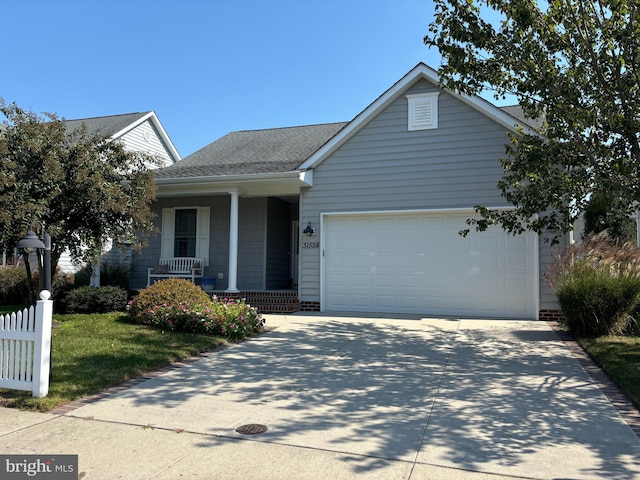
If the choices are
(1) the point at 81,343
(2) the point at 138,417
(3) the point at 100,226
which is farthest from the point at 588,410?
(3) the point at 100,226

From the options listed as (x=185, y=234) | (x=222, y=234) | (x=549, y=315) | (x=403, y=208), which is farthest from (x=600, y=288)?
(x=185, y=234)

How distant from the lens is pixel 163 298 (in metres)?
8.97

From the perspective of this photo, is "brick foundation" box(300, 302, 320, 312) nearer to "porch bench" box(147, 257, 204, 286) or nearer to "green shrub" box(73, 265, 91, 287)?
"porch bench" box(147, 257, 204, 286)

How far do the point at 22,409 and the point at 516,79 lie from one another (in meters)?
7.79

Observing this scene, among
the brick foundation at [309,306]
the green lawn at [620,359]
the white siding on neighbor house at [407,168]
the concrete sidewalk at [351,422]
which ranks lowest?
the concrete sidewalk at [351,422]

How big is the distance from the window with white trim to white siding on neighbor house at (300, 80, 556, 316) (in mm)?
3498

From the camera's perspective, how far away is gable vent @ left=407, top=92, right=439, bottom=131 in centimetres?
1095

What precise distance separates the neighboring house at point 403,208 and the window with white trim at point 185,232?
964 millimetres

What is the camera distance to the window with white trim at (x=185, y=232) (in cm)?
1362

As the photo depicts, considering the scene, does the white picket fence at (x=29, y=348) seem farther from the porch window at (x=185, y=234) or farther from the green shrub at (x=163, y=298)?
the porch window at (x=185, y=234)

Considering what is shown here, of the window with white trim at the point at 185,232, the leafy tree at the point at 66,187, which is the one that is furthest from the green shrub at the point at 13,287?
the leafy tree at the point at 66,187

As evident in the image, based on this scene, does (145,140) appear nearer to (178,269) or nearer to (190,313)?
(178,269)

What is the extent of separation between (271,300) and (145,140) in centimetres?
1312

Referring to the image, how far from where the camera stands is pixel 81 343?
6.92m
